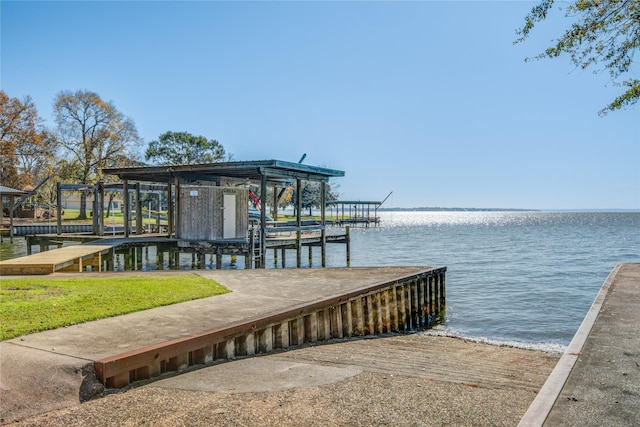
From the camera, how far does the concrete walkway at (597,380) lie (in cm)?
453

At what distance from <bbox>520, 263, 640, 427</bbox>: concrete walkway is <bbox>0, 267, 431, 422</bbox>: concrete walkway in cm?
437

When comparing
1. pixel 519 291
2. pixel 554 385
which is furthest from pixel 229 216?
pixel 554 385

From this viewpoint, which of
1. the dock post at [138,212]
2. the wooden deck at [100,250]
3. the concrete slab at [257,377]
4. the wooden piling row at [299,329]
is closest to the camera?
the concrete slab at [257,377]

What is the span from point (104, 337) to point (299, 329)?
3135mm

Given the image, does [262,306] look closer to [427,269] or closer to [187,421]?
[187,421]

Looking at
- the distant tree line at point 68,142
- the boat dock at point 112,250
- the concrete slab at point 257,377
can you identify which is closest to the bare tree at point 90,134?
the distant tree line at point 68,142

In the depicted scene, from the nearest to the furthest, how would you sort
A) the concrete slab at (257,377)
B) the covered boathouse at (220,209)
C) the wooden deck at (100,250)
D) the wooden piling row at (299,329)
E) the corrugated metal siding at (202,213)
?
the concrete slab at (257,377), the wooden piling row at (299,329), the wooden deck at (100,250), the covered boathouse at (220,209), the corrugated metal siding at (202,213)

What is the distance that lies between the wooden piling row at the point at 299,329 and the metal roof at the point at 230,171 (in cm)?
804

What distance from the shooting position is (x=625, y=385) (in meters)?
5.34

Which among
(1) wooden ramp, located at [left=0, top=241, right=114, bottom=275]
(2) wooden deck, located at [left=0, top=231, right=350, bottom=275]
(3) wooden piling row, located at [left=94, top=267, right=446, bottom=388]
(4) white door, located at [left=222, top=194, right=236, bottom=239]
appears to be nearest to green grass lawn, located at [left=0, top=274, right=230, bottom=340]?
(1) wooden ramp, located at [left=0, top=241, right=114, bottom=275]

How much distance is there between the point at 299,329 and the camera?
822 centimetres

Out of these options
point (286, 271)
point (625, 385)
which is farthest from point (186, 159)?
point (625, 385)

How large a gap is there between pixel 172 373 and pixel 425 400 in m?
3.09

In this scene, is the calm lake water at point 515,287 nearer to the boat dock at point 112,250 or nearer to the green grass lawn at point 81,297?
the boat dock at point 112,250
